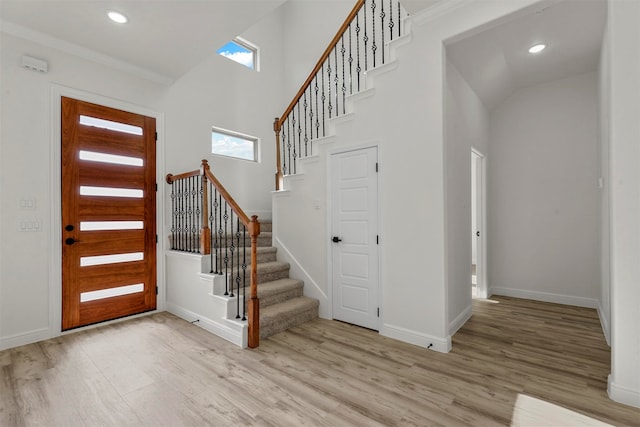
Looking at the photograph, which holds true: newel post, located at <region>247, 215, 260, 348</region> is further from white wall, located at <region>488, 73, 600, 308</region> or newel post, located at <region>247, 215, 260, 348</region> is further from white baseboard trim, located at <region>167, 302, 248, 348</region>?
white wall, located at <region>488, 73, 600, 308</region>

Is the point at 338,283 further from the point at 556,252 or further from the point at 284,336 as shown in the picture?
the point at 556,252

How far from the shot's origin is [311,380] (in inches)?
92.4

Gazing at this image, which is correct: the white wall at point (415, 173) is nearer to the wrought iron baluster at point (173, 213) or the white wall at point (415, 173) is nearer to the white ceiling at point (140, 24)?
the white ceiling at point (140, 24)

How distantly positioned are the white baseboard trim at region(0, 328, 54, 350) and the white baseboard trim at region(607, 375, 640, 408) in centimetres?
506

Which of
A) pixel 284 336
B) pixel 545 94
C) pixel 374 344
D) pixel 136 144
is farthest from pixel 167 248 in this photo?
pixel 545 94

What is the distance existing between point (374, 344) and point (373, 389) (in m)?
0.81

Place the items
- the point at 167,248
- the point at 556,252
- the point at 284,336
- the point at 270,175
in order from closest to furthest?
the point at 284,336 < the point at 167,248 < the point at 556,252 < the point at 270,175

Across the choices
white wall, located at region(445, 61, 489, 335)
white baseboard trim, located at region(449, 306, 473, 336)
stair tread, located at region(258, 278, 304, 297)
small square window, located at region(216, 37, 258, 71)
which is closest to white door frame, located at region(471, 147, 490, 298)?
white wall, located at region(445, 61, 489, 335)

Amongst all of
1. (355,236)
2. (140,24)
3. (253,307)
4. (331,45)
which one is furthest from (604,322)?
(140,24)

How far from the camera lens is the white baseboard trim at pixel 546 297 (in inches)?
165

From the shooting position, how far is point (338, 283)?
12.1 feet

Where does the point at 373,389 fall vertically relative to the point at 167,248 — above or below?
below

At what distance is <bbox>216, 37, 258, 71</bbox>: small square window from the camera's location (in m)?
5.27

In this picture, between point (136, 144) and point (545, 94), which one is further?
point (545, 94)
